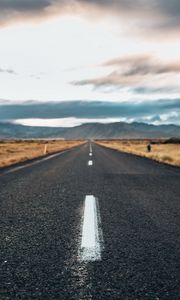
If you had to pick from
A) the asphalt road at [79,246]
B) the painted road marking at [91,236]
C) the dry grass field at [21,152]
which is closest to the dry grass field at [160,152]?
the dry grass field at [21,152]

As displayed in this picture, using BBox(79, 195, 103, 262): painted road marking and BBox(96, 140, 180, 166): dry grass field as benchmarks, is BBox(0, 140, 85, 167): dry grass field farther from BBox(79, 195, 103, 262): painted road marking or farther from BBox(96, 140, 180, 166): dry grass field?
BBox(79, 195, 103, 262): painted road marking

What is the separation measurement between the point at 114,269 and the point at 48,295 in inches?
32.3

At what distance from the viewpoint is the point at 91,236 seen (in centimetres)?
466

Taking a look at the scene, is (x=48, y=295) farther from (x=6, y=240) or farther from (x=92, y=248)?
(x=6, y=240)

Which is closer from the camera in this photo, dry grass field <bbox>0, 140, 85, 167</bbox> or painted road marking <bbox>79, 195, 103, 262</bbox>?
painted road marking <bbox>79, 195, 103, 262</bbox>

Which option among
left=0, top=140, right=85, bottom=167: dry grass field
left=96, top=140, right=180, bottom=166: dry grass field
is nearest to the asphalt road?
left=96, top=140, right=180, bottom=166: dry grass field

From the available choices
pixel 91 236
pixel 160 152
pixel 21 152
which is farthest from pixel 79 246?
pixel 21 152

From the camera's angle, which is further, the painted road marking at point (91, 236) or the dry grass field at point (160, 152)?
the dry grass field at point (160, 152)

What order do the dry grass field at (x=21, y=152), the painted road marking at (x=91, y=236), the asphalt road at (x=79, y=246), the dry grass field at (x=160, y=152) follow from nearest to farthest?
the asphalt road at (x=79, y=246) < the painted road marking at (x=91, y=236) < the dry grass field at (x=160, y=152) < the dry grass field at (x=21, y=152)

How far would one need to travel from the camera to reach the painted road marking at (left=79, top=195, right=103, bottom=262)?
12.8ft

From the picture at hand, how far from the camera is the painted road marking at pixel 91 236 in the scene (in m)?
3.90

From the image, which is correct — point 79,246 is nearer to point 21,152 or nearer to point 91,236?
point 91,236

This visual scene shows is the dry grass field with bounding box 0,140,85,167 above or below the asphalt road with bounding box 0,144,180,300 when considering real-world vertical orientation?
below

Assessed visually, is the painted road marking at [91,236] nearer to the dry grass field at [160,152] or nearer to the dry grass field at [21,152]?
the dry grass field at [160,152]
